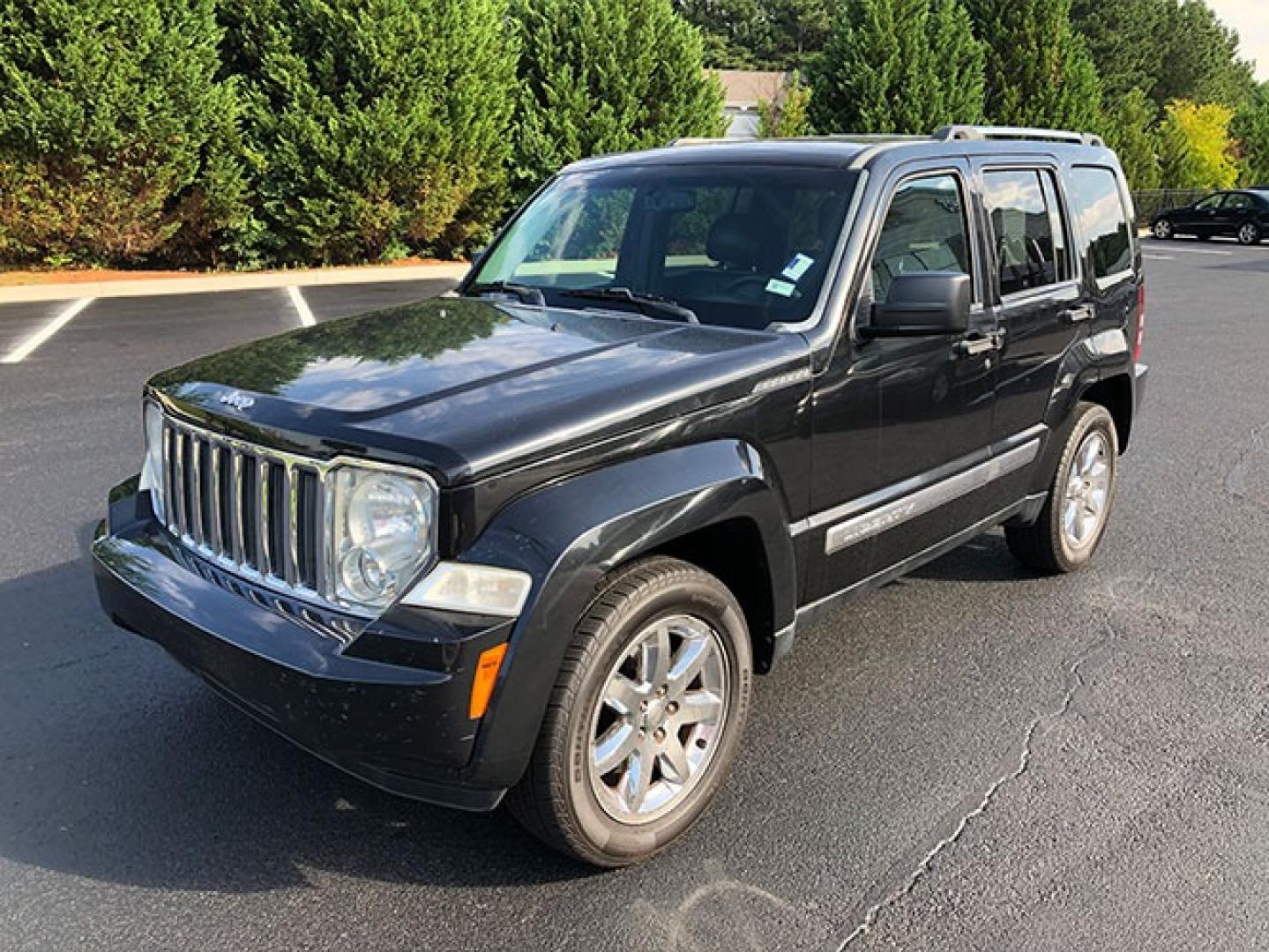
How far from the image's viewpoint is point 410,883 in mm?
2875

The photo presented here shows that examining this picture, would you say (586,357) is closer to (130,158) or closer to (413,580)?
(413,580)

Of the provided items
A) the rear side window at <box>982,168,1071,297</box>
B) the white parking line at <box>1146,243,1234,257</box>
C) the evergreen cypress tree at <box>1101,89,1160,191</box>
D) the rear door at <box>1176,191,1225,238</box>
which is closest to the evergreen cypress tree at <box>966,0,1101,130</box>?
the white parking line at <box>1146,243,1234,257</box>

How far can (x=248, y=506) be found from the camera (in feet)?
9.38

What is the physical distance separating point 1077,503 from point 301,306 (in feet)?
39.4

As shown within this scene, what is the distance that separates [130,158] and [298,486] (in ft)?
54.0

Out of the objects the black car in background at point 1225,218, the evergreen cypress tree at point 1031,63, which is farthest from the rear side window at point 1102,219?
the black car in background at point 1225,218

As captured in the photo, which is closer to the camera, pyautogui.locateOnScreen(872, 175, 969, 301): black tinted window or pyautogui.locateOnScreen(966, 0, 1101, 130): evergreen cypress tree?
pyautogui.locateOnScreen(872, 175, 969, 301): black tinted window

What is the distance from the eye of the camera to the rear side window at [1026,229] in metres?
4.25

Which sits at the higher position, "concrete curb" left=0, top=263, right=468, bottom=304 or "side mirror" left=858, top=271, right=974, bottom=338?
"side mirror" left=858, top=271, right=974, bottom=338

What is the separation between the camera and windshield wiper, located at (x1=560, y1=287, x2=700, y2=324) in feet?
11.9

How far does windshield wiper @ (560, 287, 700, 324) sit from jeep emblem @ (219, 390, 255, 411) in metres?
1.36

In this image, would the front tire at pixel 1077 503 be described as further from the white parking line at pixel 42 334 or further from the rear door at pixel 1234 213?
the rear door at pixel 1234 213

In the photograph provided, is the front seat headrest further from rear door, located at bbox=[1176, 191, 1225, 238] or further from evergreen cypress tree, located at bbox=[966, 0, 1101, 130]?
rear door, located at bbox=[1176, 191, 1225, 238]

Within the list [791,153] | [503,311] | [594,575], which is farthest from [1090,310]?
[594,575]
